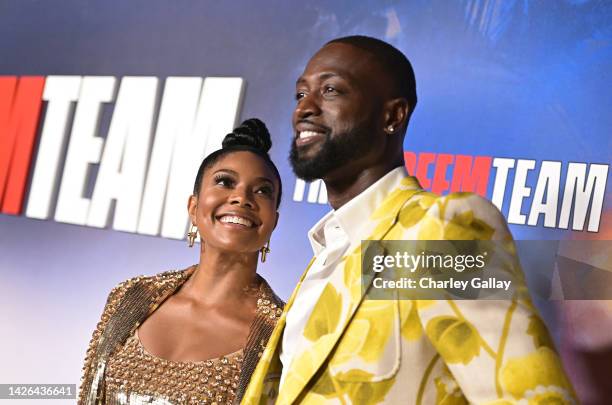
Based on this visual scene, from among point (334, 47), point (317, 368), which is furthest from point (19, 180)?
Answer: point (317, 368)

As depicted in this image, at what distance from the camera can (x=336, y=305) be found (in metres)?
1.42

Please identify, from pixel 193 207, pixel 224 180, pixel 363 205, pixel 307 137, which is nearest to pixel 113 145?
pixel 193 207

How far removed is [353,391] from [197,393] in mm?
1204

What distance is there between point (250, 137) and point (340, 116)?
128 cm

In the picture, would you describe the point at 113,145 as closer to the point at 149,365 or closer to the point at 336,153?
the point at 149,365

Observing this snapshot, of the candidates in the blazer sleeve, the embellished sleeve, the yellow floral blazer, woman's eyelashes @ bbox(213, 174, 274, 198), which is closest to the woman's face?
woman's eyelashes @ bbox(213, 174, 274, 198)

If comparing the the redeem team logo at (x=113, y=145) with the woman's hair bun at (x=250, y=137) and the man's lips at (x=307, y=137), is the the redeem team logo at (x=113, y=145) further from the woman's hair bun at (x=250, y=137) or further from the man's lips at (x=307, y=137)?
the man's lips at (x=307, y=137)

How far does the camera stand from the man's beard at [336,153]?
1.59m

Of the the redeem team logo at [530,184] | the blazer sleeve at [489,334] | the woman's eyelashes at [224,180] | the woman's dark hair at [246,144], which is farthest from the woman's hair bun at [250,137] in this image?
the blazer sleeve at [489,334]

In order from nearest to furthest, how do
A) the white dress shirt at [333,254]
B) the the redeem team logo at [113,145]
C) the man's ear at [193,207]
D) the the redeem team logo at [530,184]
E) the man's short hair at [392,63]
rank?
the white dress shirt at [333,254], the man's short hair at [392,63], the the redeem team logo at [530,184], the man's ear at [193,207], the the redeem team logo at [113,145]

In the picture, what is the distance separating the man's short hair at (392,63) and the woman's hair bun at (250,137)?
118cm

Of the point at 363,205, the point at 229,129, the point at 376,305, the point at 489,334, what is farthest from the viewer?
the point at 229,129

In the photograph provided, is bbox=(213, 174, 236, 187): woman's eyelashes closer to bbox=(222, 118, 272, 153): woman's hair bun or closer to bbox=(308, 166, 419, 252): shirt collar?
bbox=(222, 118, 272, 153): woman's hair bun

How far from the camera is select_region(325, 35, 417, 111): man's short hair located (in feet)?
5.46
